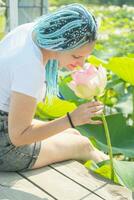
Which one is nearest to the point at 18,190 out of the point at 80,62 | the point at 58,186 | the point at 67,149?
the point at 58,186

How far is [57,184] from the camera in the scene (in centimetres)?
139

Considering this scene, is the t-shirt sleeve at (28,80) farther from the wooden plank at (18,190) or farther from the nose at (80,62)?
the wooden plank at (18,190)

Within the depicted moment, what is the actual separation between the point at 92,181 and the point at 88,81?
306mm

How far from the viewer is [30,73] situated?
4.15 feet

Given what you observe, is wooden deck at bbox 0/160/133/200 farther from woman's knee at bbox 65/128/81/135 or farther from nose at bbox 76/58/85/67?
nose at bbox 76/58/85/67

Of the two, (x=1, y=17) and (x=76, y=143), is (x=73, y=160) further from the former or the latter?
(x=1, y=17)

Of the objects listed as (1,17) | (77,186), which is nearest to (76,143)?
(77,186)

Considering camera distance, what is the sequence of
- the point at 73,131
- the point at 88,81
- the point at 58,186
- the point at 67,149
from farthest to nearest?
the point at 73,131 < the point at 67,149 < the point at 58,186 < the point at 88,81

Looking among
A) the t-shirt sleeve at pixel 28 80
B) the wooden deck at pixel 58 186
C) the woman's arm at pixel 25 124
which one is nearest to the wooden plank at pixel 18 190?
the wooden deck at pixel 58 186

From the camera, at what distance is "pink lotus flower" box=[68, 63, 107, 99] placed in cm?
125

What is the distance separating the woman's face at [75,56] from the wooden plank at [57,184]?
30 centimetres

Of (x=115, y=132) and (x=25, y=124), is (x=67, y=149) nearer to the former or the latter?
(x=115, y=132)

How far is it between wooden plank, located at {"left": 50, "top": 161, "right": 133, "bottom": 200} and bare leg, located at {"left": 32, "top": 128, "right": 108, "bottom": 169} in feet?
0.09

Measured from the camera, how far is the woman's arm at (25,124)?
1.26 metres
